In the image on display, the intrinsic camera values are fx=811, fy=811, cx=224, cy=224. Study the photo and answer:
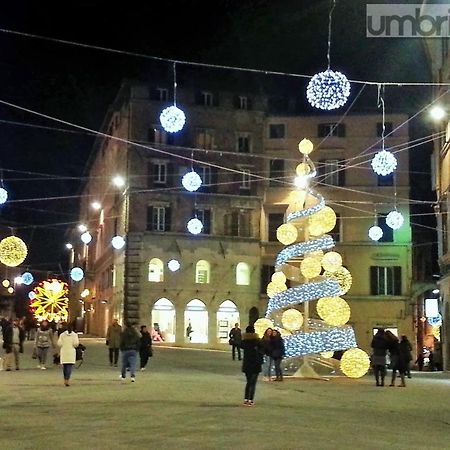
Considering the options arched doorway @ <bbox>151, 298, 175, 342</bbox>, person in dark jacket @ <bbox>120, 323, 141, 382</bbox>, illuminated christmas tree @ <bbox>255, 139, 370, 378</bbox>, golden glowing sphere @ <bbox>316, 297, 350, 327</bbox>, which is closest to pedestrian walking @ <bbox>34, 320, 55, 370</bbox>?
person in dark jacket @ <bbox>120, 323, 141, 382</bbox>

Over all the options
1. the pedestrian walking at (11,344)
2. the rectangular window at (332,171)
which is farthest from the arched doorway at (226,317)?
the pedestrian walking at (11,344)

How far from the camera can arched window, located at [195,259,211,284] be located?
2103 inches

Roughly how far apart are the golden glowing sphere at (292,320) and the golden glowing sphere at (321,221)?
252 cm

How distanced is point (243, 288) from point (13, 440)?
144 ft

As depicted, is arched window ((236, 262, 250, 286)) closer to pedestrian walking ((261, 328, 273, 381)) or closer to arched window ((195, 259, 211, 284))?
arched window ((195, 259, 211, 284))

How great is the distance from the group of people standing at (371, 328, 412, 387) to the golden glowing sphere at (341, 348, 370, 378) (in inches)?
13.2

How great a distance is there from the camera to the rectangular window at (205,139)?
53750 mm

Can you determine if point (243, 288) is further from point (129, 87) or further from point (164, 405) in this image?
point (164, 405)

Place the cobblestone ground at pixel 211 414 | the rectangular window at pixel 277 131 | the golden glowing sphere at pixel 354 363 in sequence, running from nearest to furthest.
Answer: the cobblestone ground at pixel 211 414, the golden glowing sphere at pixel 354 363, the rectangular window at pixel 277 131

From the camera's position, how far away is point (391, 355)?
23.3 meters

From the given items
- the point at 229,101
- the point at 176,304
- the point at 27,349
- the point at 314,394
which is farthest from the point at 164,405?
the point at 229,101

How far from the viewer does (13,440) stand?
1084cm

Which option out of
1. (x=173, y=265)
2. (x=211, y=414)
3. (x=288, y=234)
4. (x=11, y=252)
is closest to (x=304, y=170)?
(x=288, y=234)

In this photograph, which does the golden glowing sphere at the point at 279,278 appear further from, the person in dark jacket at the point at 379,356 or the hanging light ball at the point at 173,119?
the hanging light ball at the point at 173,119
